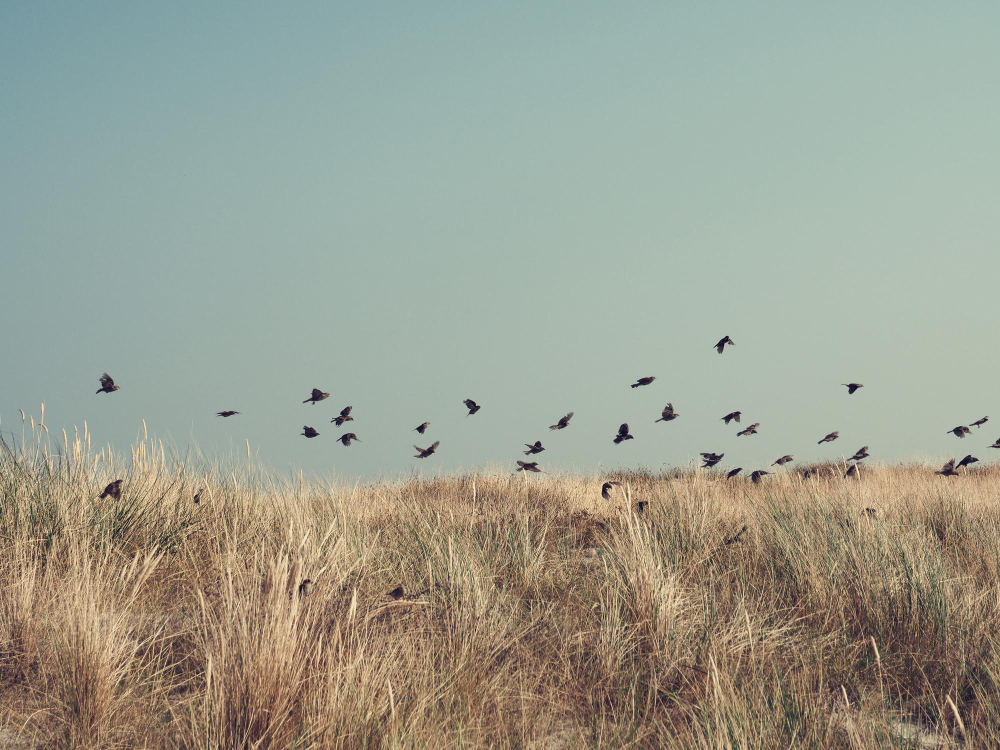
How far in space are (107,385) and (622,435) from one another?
5536mm

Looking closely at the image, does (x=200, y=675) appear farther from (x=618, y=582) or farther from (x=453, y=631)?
(x=618, y=582)

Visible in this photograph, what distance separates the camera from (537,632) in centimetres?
544

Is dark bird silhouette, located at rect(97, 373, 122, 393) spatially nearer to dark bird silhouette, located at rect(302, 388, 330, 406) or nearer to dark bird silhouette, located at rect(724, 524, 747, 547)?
dark bird silhouette, located at rect(302, 388, 330, 406)

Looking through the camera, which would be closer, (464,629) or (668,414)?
(464,629)

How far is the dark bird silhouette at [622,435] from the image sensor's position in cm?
909

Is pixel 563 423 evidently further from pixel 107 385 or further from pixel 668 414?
pixel 107 385

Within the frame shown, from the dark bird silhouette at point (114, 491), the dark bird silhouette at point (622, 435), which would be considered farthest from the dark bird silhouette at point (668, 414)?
the dark bird silhouette at point (114, 491)

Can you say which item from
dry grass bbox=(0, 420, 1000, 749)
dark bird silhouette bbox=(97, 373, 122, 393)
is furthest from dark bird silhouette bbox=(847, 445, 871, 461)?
dark bird silhouette bbox=(97, 373, 122, 393)

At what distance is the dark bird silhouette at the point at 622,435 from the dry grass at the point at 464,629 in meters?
0.88

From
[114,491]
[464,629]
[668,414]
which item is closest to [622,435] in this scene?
[668,414]

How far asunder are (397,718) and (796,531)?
487 centimetres

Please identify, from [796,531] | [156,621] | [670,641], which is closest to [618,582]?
[670,641]

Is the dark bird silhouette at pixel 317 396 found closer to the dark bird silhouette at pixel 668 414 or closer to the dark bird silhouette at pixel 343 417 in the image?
the dark bird silhouette at pixel 343 417

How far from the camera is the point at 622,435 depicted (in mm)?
9109
